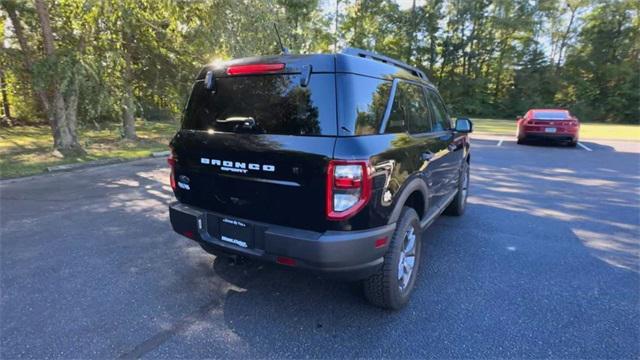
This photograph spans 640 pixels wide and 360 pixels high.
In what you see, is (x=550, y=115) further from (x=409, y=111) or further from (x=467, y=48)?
(x=467, y=48)

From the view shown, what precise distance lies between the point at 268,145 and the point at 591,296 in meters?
2.96

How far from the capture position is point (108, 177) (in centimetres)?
773

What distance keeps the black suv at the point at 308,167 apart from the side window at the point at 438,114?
0.91m

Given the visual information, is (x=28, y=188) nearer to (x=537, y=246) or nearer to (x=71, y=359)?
(x=71, y=359)

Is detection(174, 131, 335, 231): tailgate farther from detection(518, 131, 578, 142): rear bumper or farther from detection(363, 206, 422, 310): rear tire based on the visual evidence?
detection(518, 131, 578, 142): rear bumper

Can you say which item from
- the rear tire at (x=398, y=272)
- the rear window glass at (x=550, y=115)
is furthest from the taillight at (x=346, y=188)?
the rear window glass at (x=550, y=115)

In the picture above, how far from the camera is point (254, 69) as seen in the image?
2727mm

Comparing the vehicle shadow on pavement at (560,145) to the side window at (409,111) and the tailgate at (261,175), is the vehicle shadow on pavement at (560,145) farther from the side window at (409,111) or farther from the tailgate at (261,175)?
the tailgate at (261,175)

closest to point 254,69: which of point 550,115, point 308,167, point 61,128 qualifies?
point 308,167

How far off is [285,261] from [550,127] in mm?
13377

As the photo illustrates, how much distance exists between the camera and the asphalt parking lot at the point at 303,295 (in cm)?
248

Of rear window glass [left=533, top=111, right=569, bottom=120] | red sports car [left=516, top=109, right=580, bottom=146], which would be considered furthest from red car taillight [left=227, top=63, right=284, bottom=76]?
rear window glass [left=533, top=111, right=569, bottom=120]

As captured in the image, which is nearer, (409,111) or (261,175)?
(261,175)

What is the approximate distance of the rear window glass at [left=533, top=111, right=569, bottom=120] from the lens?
13109 mm
